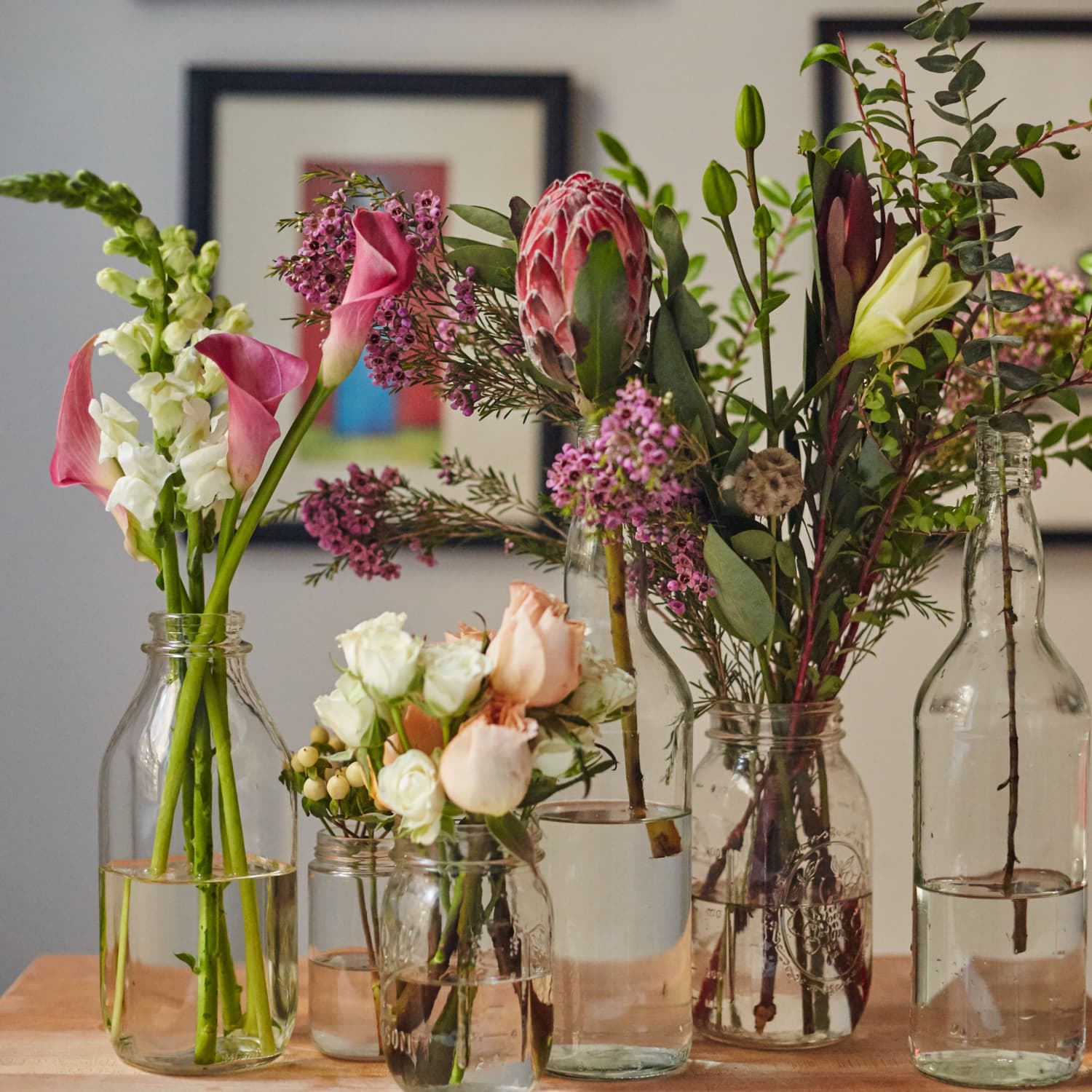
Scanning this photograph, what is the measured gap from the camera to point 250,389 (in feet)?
2.14

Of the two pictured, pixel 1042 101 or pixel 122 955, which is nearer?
pixel 122 955

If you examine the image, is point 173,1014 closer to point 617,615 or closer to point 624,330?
point 617,615

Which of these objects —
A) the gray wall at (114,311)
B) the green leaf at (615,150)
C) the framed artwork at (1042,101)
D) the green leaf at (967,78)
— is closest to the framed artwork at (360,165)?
the gray wall at (114,311)

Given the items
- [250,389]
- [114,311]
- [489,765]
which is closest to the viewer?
[489,765]

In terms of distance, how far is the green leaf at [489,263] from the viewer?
0.72 metres

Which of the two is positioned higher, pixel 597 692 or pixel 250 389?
pixel 250 389

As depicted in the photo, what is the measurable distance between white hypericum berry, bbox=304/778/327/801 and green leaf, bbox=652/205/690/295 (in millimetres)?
346

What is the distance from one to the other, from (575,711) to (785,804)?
0.18 metres

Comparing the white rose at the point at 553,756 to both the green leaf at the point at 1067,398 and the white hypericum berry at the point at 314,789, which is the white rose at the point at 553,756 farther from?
the green leaf at the point at 1067,398

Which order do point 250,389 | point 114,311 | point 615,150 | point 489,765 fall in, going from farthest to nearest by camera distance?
point 114,311
point 615,150
point 250,389
point 489,765

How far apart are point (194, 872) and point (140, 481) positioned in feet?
0.71

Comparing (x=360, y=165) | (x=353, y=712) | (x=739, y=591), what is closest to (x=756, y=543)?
(x=739, y=591)

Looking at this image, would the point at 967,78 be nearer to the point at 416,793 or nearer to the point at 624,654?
the point at 624,654

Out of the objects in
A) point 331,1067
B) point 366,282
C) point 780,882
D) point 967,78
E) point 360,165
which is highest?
point 360,165
